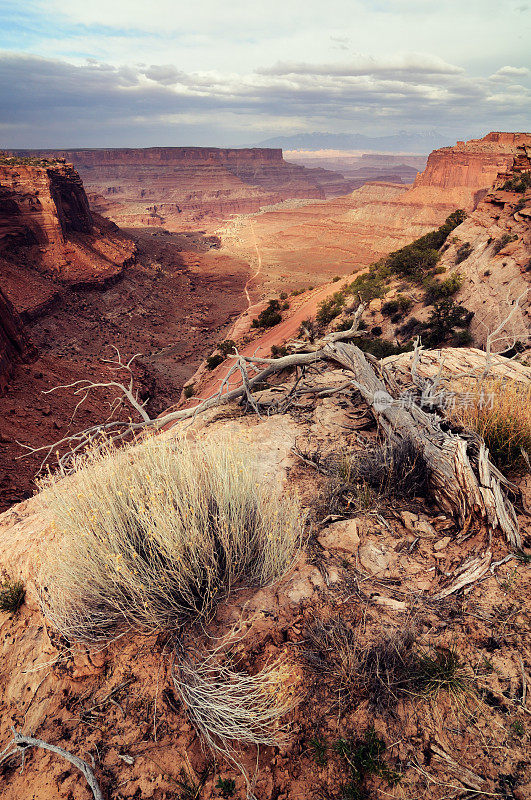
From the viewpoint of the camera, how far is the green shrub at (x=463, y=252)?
17453mm

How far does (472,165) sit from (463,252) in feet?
183

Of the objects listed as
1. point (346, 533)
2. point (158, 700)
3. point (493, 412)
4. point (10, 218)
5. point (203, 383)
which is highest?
point (10, 218)

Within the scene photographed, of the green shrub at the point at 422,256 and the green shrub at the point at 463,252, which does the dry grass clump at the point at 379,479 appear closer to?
the green shrub at the point at 422,256

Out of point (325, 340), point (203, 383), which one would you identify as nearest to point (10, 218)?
point (203, 383)

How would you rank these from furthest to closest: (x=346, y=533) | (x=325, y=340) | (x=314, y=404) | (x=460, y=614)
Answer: (x=325, y=340) < (x=314, y=404) < (x=346, y=533) < (x=460, y=614)

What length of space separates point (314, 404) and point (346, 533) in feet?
10.0

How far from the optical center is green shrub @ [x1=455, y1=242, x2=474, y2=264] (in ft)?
57.3

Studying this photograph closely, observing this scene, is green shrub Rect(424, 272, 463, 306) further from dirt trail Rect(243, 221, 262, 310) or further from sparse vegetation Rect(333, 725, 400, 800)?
dirt trail Rect(243, 221, 262, 310)

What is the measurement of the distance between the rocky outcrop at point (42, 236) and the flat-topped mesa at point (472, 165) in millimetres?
54252

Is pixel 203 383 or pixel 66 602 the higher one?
pixel 66 602

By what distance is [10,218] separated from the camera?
2912cm

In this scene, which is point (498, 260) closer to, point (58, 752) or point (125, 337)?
point (58, 752)

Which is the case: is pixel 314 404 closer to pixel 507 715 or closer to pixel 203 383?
pixel 507 715

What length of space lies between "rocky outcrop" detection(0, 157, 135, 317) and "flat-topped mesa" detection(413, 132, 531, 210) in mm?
54252
